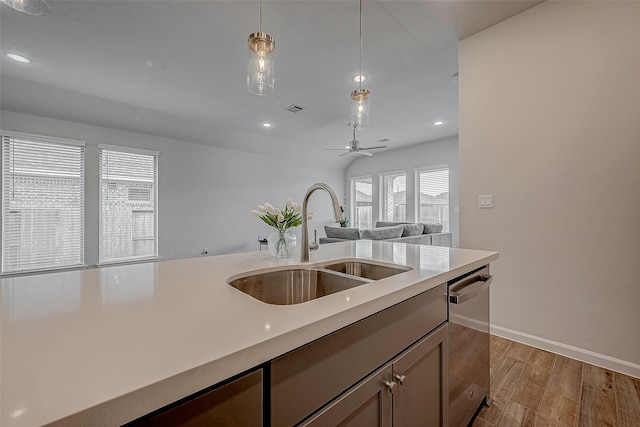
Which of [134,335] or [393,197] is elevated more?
[393,197]

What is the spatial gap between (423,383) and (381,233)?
3.57 metres

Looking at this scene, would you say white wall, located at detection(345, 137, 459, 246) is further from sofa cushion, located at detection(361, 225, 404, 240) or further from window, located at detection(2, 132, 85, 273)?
window, located at detection(2, 132, 85, 273)

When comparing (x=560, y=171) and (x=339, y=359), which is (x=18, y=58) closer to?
(x=339, y=359)

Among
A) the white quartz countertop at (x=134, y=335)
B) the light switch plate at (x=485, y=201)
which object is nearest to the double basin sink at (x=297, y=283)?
the white quartz countertop at (x=134, y=335)

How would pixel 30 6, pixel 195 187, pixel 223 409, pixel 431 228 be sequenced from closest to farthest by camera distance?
pixel 223 409 → pixel 30 6 → pixel 195 187 → pixel 431 228

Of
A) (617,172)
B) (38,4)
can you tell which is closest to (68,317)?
(38,4)

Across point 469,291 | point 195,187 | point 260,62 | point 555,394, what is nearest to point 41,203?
point 195,187

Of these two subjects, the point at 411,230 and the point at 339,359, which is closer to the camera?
the point at 339,359

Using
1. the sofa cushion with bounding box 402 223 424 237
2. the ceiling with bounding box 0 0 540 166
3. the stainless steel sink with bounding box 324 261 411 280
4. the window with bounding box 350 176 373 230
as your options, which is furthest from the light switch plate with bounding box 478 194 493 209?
the window with bounding box 350 176 373 230

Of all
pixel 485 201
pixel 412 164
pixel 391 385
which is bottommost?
pixel 391 385

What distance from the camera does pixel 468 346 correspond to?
1.31m

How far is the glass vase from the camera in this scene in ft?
4.60

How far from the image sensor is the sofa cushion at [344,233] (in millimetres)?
4629

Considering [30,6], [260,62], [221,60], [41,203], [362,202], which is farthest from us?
[362,202]
